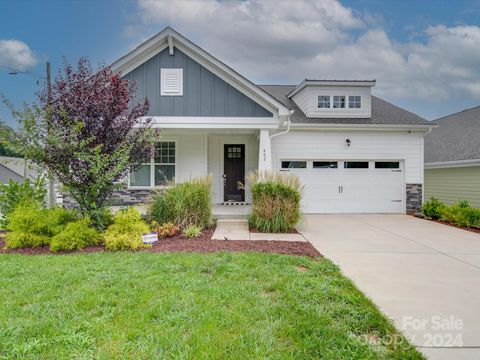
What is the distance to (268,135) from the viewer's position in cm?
1041

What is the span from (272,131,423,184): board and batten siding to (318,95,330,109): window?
1507mm

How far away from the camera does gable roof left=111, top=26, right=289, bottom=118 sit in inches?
392

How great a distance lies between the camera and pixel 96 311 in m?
3.16

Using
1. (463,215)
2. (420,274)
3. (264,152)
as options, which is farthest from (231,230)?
(463,215)

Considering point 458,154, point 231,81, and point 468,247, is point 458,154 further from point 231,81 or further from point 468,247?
point 231,81

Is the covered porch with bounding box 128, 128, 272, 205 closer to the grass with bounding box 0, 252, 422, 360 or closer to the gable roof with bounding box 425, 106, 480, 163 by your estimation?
the grass with bounding box 0, 252, 422, 360

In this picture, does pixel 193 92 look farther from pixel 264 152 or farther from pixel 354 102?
pixel 354 102

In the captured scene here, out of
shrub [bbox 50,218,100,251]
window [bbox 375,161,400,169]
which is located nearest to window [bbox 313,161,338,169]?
window [bbox 375,161,400,169]

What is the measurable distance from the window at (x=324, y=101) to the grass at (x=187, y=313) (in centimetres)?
956

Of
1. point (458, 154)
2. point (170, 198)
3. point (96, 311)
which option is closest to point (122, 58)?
point (170, 198)

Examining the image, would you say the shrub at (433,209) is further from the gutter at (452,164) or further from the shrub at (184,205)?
the shrub at (184,205)

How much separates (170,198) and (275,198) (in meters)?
2.81

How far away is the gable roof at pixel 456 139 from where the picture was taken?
12570 mm

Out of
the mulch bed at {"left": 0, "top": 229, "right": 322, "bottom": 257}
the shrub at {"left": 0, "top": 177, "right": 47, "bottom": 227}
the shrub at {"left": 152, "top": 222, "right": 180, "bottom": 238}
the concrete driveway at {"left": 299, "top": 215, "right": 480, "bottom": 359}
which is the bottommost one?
the concrete driveway at {"left": 299, "top": 215, "right": 480, "bottom": 359}
